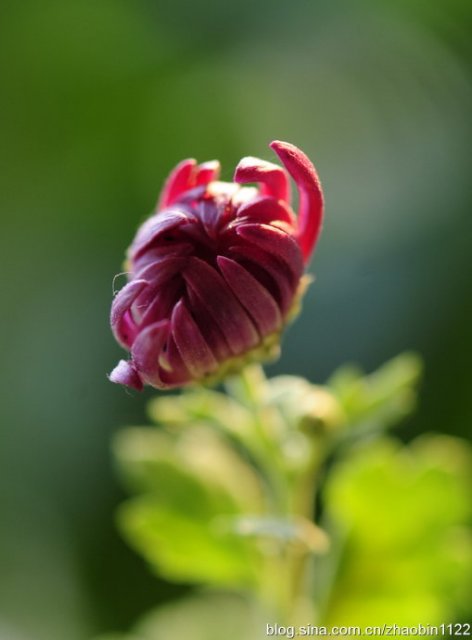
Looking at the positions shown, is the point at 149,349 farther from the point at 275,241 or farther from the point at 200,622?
the point at 200,622

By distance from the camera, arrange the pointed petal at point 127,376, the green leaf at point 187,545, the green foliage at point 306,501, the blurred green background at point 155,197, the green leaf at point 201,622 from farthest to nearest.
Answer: the blurred green background at point 155,197, the green leaf at point 201,622, the green leaf at point 187,545, the green foliage at point 306,501, the pointed petal at point 127,376

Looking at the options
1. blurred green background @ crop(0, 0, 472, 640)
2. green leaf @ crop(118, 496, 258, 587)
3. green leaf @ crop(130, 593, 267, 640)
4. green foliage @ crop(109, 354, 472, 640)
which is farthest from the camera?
blurred green background @ crop(0, 0, 472, 640)

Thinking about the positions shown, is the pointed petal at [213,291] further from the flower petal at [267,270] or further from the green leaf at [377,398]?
the green leaf at [377,398]

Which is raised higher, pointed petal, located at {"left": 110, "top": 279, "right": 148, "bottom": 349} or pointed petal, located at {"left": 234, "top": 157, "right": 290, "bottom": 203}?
pointed petal, located at {"left": 234, "top": 157, "right": 290, "bottom": 203}

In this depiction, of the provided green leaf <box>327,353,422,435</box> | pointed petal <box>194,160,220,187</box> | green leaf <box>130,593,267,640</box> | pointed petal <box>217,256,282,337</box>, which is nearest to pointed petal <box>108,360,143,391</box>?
pointed petal <box>217,256,282,337</box>

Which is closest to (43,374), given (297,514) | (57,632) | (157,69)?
(57,632)

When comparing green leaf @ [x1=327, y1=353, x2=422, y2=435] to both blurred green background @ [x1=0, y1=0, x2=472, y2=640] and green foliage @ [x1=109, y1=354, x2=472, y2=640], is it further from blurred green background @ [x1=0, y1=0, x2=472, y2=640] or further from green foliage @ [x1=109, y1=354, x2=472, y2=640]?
blurred green background @ [x1=0, y1=0, x2=472, y2=640]

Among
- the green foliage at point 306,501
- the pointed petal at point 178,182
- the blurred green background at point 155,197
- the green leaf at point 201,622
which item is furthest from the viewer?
the blurred green background at point 155,197

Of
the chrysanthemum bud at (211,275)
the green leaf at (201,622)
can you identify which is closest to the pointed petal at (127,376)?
the chrysanthemum bud at (211,275)
